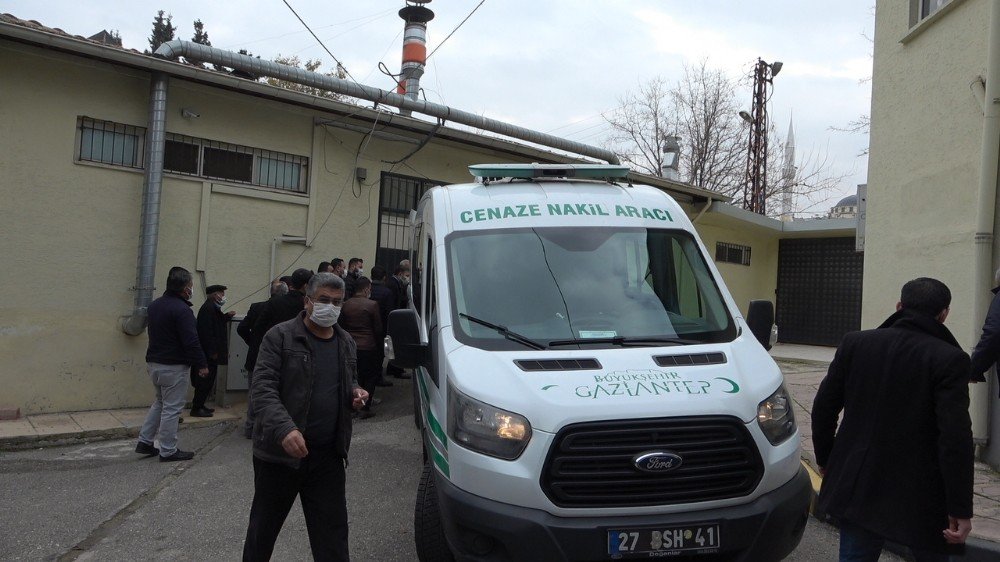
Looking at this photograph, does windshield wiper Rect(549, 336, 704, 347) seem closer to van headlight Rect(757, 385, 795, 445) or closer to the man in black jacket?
van headlight Rect(757, 385, 795, 445)

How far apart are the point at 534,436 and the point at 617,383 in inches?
19.4

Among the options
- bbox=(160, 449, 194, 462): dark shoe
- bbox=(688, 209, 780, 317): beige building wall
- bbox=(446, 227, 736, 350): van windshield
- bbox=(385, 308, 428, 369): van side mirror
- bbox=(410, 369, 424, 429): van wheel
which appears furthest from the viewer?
bbox=(688, 209, 780, 317): beige building wall

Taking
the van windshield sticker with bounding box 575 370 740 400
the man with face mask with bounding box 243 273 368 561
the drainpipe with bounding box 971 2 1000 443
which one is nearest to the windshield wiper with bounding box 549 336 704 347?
the van windshield sticker with bounding box 575 370 740 400

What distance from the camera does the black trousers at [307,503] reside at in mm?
3717

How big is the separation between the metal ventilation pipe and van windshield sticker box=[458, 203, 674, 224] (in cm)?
595

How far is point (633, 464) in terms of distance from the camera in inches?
135

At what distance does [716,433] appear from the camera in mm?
3529

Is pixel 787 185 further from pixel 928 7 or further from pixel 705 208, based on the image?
pixel 928 7

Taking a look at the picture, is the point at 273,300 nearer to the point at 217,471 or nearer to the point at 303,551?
the point at 217,471

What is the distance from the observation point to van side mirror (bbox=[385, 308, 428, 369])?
169 inches

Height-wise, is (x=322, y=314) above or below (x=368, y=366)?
above

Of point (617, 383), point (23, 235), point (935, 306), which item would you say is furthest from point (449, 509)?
point (23, 235)

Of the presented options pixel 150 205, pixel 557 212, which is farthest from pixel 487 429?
pixel 150 205

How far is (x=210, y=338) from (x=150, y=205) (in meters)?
1.80
